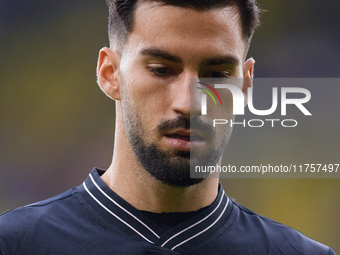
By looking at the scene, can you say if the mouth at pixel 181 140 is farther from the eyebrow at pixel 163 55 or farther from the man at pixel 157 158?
the eyebrow at pixel 163 55

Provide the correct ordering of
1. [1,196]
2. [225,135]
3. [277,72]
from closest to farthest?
[225,135] → [1,196] → [277,72]

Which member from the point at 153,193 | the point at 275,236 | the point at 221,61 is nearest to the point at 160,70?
the point at 221,61

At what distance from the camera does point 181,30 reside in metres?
1.47

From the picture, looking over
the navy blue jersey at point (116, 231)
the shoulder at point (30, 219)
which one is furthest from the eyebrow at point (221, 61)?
the shoulder at point (30, 219)

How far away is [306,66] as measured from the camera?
14.7 feet

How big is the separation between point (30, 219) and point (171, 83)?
57 centimetres

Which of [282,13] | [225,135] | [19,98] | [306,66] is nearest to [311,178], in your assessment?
[306,66]

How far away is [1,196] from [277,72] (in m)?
2.37

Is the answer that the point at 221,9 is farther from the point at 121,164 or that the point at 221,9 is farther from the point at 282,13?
the point at 282,13

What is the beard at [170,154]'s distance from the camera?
1.45m

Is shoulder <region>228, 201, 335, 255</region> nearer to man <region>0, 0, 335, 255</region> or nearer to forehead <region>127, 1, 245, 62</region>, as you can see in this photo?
man <region>0, 0, 335, 255</region>

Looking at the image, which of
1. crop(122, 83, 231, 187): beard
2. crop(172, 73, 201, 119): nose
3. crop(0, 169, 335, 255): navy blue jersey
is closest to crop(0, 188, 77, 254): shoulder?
crop(0, 169, 335, 255): navy blue jersey

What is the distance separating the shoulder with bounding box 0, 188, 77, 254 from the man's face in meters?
0.29

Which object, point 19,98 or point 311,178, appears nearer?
point 19,98
